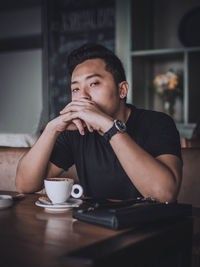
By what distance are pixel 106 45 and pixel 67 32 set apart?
570mm

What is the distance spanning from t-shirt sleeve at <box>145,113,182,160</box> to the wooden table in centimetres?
50

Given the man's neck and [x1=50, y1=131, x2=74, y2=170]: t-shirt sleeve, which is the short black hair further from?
[x1=50, y1=131, x2=74, y2=170]: t-shirt sleeve

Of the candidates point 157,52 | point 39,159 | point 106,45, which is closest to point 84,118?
point 39,159

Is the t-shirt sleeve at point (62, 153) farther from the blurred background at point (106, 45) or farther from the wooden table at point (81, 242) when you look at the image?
the blurred background at point (106, 45)

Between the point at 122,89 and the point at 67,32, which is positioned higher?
the point at 67,32

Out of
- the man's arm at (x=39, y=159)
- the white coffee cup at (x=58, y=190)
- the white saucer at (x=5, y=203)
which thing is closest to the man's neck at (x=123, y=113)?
the man's arm at (x=39, y=159)

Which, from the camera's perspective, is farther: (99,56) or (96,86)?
(99,56)

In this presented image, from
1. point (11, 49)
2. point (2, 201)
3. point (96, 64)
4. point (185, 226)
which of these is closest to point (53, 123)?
point (96, 64)

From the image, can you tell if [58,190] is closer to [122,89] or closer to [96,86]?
[96,86]

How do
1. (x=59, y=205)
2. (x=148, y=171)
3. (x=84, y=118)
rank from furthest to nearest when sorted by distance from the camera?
(x=84, y=118)
(x=148, y=171)
(x=59, y=205)

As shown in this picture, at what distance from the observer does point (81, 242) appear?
0.83 metres

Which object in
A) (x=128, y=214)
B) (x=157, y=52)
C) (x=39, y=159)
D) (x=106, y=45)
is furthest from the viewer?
(x=106, y=45)

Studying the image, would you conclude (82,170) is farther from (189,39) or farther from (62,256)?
(189,39)

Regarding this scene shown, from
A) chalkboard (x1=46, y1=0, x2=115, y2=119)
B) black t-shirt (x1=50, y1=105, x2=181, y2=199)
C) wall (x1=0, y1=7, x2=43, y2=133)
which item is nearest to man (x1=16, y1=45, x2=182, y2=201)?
black t-shirt (x1=50, y1=105, x2=181, y2=199)
